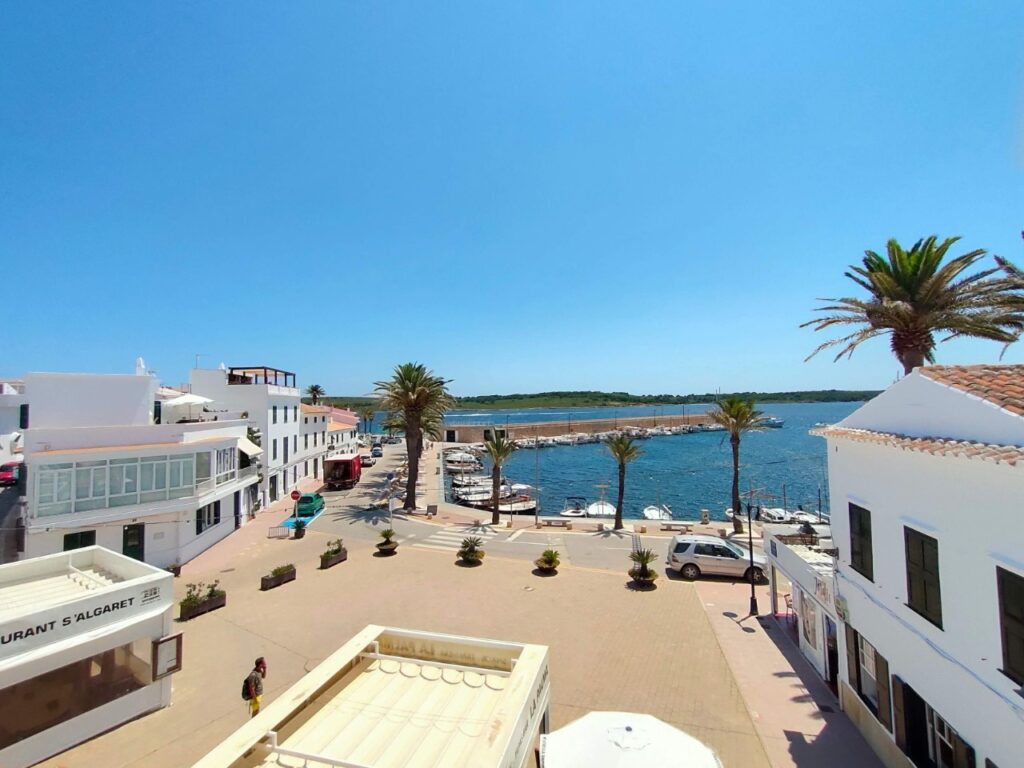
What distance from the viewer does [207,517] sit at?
24922mm

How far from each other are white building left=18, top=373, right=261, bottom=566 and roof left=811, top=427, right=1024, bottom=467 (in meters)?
25.2

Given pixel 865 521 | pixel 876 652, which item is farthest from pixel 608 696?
pixel 865 521

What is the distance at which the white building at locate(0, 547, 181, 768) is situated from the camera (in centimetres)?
1004

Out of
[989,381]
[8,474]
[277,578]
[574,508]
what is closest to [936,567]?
[989,381]

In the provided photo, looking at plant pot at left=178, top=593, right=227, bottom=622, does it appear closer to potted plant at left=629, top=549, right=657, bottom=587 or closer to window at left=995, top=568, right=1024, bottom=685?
potted plant at left=629, top=549, right=657, bottom=587

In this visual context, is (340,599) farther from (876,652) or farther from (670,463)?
(670,463)

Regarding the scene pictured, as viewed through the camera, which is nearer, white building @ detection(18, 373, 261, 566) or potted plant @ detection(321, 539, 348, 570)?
white building @ detection(18, 373, 261, 566)

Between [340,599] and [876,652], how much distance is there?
1647cm

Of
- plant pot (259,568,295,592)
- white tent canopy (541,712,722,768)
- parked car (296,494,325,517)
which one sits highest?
white tent canopy (541,712,722,768)

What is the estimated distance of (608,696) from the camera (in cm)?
1157

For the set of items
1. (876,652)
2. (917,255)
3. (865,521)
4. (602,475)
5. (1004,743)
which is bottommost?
(602,475)

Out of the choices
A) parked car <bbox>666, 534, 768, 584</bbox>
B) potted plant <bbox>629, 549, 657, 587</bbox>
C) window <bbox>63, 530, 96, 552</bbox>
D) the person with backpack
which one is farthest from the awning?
parked car <bbox>666, 534, 768, 584</bbox>

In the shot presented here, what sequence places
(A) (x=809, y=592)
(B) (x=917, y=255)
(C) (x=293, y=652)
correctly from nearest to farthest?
(A) (x=809, y=592) → (C) (x=293, y=652) → (B) (x=917, y=255)

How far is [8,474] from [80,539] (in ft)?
57.6
